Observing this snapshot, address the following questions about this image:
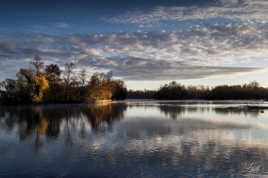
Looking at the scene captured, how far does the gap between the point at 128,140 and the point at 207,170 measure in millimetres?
6417

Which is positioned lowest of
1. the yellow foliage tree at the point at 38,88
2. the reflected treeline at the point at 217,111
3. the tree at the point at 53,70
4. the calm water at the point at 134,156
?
the reflected treeline at the point at 217,111

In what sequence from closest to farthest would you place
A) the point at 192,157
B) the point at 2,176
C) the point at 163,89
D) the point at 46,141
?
the point at 2,176 < the point at 192,157 < the point at 46,141 < the point at 163,89

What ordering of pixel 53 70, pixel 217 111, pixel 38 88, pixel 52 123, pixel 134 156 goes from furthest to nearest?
pixel 53 70
pixel 38 88
pixel 217 111
pixel 52 123
pixel 134 156

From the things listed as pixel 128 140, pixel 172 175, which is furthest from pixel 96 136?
pixel 172 175

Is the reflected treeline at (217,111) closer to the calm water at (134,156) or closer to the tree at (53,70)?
the calm water at (134,156)

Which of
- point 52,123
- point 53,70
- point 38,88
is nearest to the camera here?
point 52,123

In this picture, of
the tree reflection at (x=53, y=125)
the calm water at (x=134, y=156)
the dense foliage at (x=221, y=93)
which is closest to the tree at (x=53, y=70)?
the tree reflection at (x=53, y=125)

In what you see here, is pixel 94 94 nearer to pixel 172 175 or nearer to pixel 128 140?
pixel 128 140

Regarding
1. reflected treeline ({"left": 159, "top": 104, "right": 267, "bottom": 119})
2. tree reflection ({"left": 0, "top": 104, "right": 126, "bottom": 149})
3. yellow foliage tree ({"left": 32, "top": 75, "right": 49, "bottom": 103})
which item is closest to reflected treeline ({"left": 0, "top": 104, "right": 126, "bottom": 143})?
tree reflection ({"left": 0, "top": 104, "right": 126, "bottom": 149})

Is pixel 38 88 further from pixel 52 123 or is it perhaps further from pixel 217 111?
pixel 217 111

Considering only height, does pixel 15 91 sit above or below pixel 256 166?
above

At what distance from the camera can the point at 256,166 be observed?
8781mm

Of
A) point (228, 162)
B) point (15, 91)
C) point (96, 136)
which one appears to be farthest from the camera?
point (15, 91)

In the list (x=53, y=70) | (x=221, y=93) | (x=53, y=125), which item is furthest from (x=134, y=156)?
(x=221, y=93)
